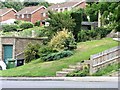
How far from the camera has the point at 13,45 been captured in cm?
2156

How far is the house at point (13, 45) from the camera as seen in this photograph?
21.5 metres

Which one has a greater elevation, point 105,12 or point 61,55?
point 105,12

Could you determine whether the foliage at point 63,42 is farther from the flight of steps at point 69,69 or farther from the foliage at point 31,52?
the flight of steps at point 69,69

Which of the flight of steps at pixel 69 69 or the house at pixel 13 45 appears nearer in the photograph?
the flight of steps at pixel 69 69

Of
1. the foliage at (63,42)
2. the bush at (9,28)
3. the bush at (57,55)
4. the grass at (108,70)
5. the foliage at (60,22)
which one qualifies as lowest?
the grass at (108,70)

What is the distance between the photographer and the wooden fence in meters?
14.5

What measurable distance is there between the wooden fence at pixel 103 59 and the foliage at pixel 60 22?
6.18 metres

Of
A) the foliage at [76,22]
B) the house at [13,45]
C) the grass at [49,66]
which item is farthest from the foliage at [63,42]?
the foliage at [76,22]

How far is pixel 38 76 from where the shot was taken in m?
14.3

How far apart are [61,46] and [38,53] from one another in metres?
1.28

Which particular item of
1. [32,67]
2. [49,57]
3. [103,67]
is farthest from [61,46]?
[103,67]

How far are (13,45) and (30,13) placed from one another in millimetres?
16970

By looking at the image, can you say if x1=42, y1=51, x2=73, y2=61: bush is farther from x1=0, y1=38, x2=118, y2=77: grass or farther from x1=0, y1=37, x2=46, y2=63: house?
x1=0, y1=37, x2=46, y2=63: house

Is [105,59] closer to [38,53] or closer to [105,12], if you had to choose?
[105,12]
